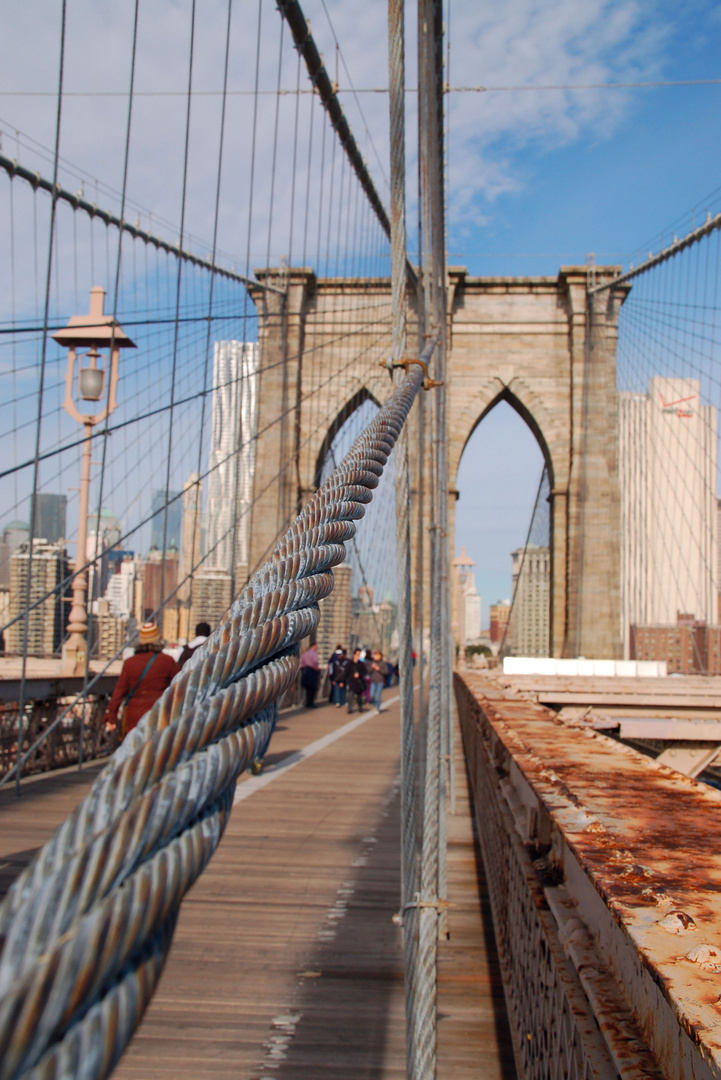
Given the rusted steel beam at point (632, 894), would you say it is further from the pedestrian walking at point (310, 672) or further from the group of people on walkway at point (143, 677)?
the pedestrian walking at point (310, 672)

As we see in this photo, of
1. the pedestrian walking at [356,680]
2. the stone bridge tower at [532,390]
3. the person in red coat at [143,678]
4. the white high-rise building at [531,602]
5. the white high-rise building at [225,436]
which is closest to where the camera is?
the person in red coat at [143,678]

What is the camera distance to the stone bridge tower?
1758 centimetres

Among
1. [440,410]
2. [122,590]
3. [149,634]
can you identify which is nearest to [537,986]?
[149,634]

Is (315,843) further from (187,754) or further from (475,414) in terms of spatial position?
(475,414)

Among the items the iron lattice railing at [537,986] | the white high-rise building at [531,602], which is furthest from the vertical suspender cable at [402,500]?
the white high-rise building at [531,602]

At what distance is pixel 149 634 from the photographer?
383 centimetres

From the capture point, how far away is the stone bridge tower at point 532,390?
1758 centimetres

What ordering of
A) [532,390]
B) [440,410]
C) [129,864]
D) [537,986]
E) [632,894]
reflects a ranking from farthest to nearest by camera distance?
[532,390] → [440,410] → [537,986] → [632,894] → [129,864]

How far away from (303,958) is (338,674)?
10290mm

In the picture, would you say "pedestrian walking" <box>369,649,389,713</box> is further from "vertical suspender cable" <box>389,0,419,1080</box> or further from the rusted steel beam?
the rusted steel beam

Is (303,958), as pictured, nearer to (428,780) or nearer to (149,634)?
(428,780)

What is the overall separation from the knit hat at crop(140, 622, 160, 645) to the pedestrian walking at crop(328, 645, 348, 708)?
348 inches

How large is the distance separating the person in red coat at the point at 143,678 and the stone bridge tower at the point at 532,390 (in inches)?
526

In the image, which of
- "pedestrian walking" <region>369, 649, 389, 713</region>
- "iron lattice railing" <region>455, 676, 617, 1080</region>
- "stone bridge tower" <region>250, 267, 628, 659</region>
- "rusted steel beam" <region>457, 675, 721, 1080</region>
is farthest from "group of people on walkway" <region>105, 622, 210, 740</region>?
"stone bridge tower" <region>250, 267, 628, 659</region>
